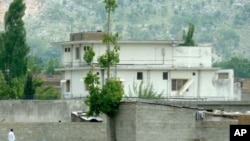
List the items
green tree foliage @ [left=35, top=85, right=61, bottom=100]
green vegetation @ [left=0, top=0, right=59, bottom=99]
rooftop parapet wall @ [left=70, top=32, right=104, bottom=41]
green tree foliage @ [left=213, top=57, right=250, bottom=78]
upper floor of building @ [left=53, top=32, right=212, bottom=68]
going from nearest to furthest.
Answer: upper floor of building @ [left=53, top=32, right=212, bottom=68], rooftop parapet wall @ [left=70, top=32, right=104, bottom=41], green tree foliage @ [left=35, top=85, right=61, bottom=100], green vegetation @ [left=0, top=0, right=59, bottom=99], green tree foliage @ [left=213, top=57, right=250, bottom=78]

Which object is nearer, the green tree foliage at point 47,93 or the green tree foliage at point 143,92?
the green tree foliage at point 143,92

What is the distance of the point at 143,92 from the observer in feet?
307

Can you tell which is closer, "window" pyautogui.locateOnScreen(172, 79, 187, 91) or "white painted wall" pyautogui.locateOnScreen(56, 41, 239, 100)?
"white painted wall" pyautogui.locateOnScreen(56, 41, 239, 100)

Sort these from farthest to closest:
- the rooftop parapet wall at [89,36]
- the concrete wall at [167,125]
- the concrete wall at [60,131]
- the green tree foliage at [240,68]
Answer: the green tree foliage at [240,68], the rooftop parapet wall at [89,36], the concrete wall at [60,131], the concrete wall at [167,125]

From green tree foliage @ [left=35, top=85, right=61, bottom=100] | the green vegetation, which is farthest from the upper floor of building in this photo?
the green vegetation

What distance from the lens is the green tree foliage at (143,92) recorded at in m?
92.4

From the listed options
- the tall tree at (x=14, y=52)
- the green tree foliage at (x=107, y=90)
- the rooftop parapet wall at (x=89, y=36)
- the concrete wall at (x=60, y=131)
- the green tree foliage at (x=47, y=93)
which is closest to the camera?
the green tree foliage at (x=107, y=90)

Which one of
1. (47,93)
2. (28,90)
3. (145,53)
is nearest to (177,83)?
(145,53)

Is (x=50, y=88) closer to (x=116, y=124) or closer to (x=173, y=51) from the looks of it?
(x=173, y=51)

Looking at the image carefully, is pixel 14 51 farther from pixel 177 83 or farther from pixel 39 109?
pixel 39 109

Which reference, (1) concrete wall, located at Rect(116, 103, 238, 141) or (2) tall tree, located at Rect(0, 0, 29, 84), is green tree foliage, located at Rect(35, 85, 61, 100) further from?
(1) concrete wall, located at Rect(116, 103, 238, 141)

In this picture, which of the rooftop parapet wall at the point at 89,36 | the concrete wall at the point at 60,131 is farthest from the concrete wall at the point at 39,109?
the rooftop parapet wall at the point at 89,36

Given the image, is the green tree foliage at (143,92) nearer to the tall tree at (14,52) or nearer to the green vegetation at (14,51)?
the green vegetation at (14,51)

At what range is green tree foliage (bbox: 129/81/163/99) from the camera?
9238 centimetres
